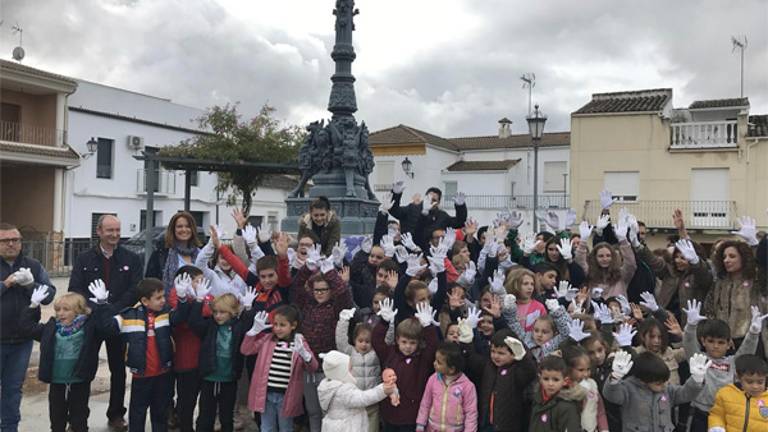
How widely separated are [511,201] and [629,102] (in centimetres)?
966

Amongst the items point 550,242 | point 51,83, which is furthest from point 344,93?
point 51,83

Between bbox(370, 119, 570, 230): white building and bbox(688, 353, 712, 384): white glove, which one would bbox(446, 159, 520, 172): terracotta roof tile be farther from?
bbox(688, 353, 712, 384): white glove

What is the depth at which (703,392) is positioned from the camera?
11.2 ft

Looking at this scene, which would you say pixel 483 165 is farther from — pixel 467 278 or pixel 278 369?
pixel 278 369

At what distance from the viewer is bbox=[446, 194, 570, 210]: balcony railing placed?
30047 millimetres

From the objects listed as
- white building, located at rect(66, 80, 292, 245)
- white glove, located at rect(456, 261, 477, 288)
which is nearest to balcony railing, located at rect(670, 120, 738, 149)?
white building, located at rect(66, 80, 292, 245)

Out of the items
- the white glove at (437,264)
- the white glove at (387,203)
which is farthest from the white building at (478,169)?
the white glove at (437,264)

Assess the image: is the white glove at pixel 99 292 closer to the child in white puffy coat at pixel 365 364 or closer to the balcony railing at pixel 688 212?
the child in white puffy coat at pixel 365 364

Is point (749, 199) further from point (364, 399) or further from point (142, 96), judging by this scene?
point (142, 96)

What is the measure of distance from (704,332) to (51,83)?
1992 centimetres

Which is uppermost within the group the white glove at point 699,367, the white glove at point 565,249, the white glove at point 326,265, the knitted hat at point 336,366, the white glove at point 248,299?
the white glove at point 565,249

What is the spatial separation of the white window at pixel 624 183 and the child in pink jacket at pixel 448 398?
18719 millimetres

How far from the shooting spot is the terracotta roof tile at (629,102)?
20625mm

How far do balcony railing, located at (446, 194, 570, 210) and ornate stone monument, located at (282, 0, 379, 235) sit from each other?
22.4 meters
